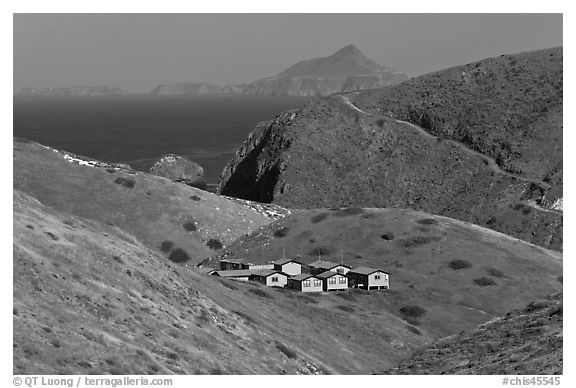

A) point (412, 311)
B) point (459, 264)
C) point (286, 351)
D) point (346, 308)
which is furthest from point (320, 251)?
point (286, 351)

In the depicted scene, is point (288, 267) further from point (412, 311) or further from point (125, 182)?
point (125, 182)

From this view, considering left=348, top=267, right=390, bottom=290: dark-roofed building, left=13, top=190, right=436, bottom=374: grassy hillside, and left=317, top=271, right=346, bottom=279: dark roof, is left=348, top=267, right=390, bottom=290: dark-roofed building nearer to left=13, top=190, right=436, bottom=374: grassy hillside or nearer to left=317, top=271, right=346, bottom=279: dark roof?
left=317, top=271, right=346, bottom=279: dark roof

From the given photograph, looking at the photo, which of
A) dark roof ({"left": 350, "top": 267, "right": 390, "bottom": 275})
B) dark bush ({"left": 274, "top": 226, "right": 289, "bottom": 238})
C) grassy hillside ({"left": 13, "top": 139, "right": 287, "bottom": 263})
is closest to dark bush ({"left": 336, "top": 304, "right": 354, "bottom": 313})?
dark roof ({"left": 350, "top": 267, "right": 390, "bottom": 275})

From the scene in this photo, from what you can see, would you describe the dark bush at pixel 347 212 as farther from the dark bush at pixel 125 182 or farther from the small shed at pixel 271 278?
the dark bush at pixel 125 182

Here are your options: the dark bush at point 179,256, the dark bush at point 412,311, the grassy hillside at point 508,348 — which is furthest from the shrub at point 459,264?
the dark bush at point 179,256

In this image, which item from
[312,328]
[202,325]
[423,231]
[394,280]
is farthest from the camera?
[423,231]

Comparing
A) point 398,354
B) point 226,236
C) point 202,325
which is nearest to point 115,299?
point 202,325

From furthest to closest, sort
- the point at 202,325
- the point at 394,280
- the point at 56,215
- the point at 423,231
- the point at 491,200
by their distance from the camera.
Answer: the point at 491,200, the point at 423,231, the point at 394,280, the point at 56,215, the point at 202,325

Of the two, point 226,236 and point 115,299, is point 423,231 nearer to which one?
point 226,236
